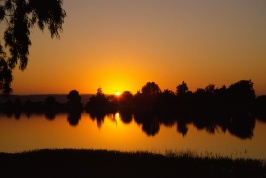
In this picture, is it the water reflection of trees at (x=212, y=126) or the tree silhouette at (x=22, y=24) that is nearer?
the tree silhouette at (x=22, y=24)

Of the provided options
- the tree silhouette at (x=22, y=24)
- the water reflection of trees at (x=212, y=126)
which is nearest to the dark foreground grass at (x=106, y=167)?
the tree silhouette at (x=22, y=24)

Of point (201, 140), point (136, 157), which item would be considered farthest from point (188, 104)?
point (136, 157)

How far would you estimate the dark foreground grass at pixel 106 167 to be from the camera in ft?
63.2

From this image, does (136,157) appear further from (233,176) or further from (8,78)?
(8,78)

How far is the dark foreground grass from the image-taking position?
1925cm

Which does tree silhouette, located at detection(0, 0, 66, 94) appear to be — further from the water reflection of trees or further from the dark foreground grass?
the water reflection of trees

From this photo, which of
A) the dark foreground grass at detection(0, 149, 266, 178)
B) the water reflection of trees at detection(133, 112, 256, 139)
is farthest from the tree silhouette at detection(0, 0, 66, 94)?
the water reflection of trees at detection(133, 112, 256, 139)

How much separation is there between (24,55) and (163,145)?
110ft

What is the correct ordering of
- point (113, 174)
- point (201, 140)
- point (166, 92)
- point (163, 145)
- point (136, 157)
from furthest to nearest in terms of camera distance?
point (166, 92)
point (201, 140)
point (163, 145)
point (136, 157)
point (113, 174)

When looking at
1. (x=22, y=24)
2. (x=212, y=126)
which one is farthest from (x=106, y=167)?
(x=212, y=126)

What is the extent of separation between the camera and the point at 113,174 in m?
19.0

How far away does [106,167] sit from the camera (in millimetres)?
21250

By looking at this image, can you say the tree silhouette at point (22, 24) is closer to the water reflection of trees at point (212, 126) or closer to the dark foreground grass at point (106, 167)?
the dark foreground grass at point (106, 167)

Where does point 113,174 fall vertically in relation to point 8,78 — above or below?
below
